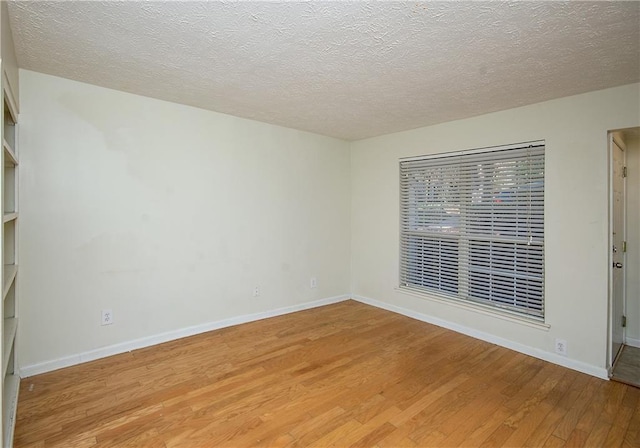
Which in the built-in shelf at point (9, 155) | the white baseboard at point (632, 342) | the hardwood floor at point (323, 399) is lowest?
the hardwood floor at point (323, 399)

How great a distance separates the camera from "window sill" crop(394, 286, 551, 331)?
316 cm

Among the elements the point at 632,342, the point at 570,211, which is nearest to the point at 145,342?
the point at 570,211

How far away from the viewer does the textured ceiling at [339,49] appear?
1763 millimetres

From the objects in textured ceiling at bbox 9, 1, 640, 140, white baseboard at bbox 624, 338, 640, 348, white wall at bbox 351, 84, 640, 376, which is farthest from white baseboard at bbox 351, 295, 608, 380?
textured ceiling at bbox 9, 1, 640, 140

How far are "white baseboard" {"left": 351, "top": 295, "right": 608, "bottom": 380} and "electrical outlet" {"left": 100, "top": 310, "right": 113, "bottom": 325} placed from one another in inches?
125

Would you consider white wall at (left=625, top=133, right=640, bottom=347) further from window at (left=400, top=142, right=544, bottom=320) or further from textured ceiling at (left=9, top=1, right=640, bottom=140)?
textured ceiling at (left=9, top=1, right=640, bottom=140)

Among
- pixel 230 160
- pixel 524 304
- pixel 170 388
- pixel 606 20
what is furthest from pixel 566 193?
pixel 170 388

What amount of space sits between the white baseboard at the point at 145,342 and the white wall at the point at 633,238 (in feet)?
11.6

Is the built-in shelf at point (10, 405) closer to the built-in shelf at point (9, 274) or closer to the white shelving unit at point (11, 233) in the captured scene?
the white shelving unit at point (11, 233)

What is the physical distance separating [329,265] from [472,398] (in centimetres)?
268

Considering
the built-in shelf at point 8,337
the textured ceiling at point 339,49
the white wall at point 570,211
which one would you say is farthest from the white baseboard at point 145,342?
the textured ceiling at point 339,49

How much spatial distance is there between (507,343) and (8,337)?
4078mm

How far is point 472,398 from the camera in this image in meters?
2.41

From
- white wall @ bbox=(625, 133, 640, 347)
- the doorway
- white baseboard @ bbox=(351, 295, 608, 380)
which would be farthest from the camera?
white wall @ bbox=(625, 133, 640, 347)
